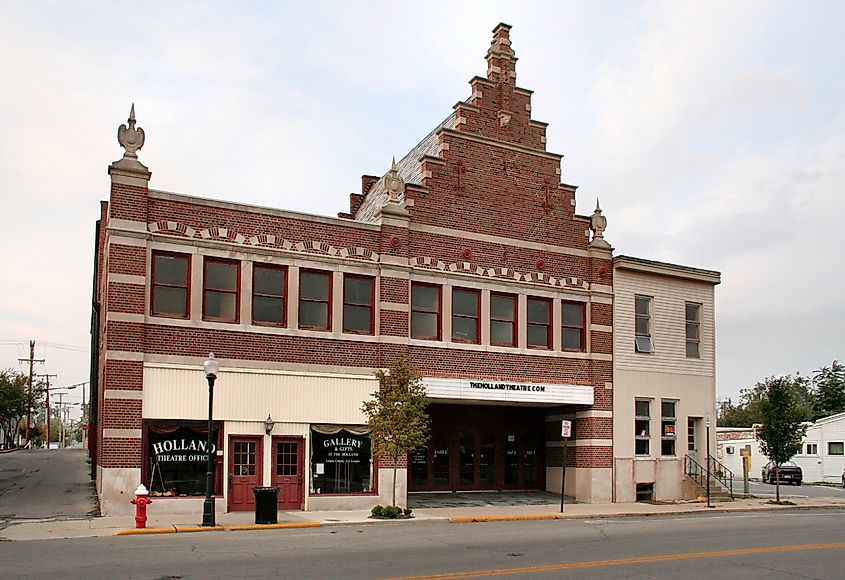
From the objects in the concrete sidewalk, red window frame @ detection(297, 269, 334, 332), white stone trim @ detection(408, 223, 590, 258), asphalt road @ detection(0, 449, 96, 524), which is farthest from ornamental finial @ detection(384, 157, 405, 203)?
asphalt road @ detection(0, 449, 96, 524)

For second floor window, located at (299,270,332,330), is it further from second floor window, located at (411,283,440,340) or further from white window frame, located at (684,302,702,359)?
white window frame, located at (684,302,702,359)

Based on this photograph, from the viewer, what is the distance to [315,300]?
87.5ft

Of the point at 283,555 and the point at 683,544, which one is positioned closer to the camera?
the point at 283,555

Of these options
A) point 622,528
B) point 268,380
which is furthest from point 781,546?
point 268,380

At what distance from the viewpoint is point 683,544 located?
1834 centimetres

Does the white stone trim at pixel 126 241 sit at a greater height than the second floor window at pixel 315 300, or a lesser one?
greater

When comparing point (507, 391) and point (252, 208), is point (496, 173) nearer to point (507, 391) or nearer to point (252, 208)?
point (507, 391)

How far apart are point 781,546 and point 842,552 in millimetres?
1147

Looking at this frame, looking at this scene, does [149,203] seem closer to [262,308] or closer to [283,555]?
[262,308]

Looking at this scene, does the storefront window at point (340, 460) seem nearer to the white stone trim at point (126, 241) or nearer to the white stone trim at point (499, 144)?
the white stone trim at point (126, 241)

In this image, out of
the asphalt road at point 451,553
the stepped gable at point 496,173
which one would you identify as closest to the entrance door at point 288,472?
the asphalt road at point 451,553

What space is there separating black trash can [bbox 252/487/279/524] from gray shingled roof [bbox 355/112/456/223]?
1065cm

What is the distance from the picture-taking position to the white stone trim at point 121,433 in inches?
914

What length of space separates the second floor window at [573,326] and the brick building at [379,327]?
0.07m
